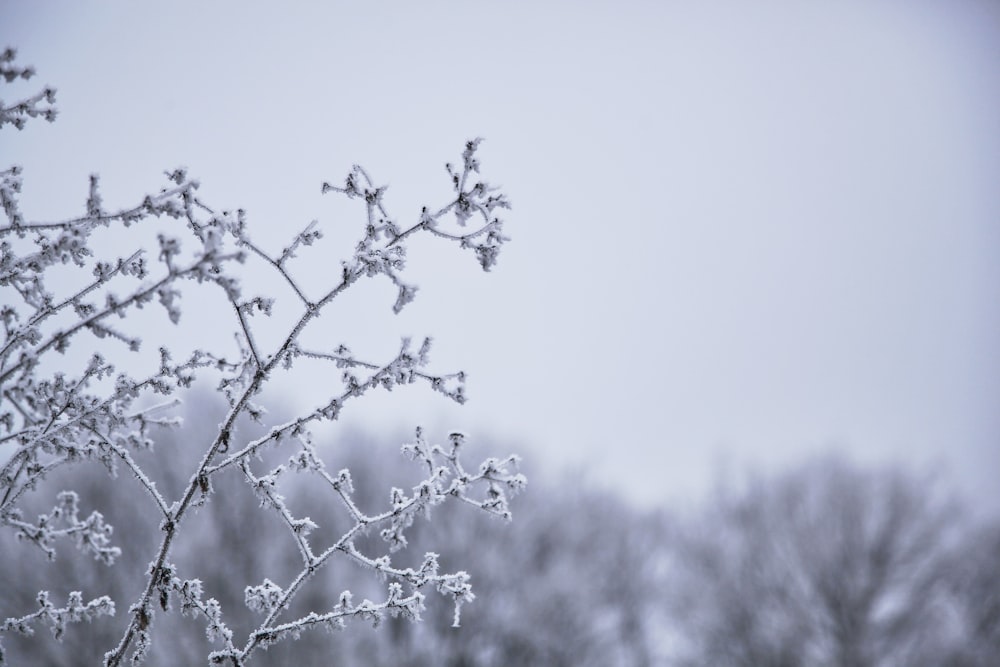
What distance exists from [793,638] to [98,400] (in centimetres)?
1662

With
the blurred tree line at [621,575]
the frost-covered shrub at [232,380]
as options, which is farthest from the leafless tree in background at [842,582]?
the frost-covered shrub at [232,380]

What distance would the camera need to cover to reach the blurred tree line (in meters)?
11.6

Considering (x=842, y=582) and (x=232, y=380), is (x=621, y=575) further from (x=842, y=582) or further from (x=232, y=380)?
(x=232, y=380)

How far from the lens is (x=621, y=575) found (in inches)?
674

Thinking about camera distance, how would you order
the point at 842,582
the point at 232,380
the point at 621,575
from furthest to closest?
the point at 621,575, the point at 842,582, the point at 232,380

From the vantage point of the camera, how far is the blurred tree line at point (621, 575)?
11.6 m

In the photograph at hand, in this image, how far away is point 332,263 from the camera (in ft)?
7.70

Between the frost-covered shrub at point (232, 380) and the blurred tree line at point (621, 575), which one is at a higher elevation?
the blurred tree line at point (621, 575)

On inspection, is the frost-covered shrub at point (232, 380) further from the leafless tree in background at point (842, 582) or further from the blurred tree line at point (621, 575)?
the leafless tree in background at point (842, 582)

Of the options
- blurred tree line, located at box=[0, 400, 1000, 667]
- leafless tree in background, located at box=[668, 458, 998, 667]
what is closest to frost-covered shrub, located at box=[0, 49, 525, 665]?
blurred tree line, located at box=[0, 400, 1000, 667]

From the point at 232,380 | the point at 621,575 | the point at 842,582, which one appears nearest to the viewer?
the point at 232,380

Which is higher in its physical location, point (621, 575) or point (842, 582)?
point (621, 575)

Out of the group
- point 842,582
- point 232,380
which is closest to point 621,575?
point 842,582

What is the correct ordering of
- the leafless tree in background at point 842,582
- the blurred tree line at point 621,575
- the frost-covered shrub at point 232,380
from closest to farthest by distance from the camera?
the frost-covered shrub at point 232,380 < the blurred tree line at point 621,575 < the leafless tree in background at point 842,582
